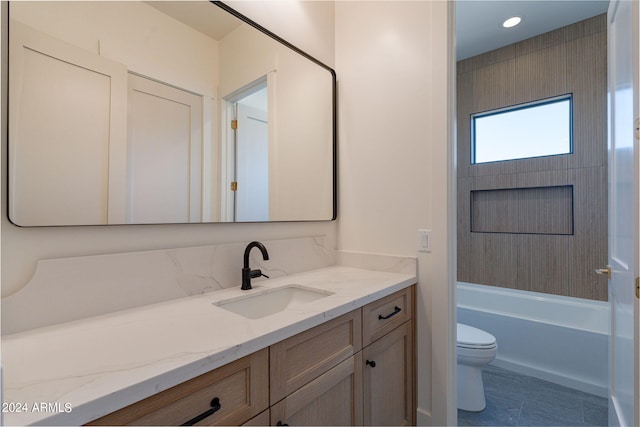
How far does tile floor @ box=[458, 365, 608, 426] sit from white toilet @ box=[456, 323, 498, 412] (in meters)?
0.06

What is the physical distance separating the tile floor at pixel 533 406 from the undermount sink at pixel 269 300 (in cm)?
127

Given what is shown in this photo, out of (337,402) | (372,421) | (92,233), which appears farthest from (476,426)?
(92,233)

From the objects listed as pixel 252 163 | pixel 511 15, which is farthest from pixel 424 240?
pixel 511 15

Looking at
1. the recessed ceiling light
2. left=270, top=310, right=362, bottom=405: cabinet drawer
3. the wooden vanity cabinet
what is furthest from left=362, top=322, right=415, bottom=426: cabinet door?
the recessed ceiling light

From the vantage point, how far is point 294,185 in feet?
5.49

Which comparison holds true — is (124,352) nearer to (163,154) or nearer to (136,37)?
(163,154)

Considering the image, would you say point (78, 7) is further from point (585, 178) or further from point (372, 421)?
point (585, 178)

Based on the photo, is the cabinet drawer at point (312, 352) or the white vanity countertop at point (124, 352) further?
the cabinet drawer at point (312, 352)

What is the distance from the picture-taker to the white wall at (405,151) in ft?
4.82

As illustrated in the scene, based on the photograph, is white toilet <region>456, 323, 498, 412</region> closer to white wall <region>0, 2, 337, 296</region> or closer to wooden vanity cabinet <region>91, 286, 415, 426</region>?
wooden vanity cabinet <region>91, 286, 415, 426</region>

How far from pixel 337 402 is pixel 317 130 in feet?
4.49

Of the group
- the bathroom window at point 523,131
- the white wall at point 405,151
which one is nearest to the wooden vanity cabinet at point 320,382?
the white wall at point 405,151

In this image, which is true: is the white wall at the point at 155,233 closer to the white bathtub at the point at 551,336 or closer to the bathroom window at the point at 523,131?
the white bathtub at the point at 551,336

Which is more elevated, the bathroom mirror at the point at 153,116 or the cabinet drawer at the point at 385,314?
the bathroom mirror at the point at 153,116
